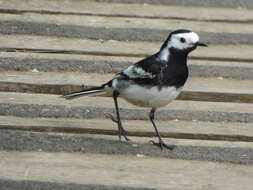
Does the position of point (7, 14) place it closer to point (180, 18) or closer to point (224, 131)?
point (180, 18)

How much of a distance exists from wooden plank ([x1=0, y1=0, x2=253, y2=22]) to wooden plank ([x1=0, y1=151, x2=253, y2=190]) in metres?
2.42

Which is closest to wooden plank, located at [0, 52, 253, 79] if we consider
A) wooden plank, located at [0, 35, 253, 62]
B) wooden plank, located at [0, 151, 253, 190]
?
wooden plank, located at [0, 35, 253, 62]

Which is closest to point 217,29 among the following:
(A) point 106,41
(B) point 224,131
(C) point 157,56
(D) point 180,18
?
(D) point 180,18

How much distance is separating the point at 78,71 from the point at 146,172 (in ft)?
5.34

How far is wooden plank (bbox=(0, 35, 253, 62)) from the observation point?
5.75 metres

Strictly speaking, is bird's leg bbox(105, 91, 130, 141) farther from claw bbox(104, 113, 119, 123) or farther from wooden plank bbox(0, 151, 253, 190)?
wooden plank bbox(0, 151, 253, 190)

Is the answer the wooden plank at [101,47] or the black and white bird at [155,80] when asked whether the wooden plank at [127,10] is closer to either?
the wooden plank at [101,47]

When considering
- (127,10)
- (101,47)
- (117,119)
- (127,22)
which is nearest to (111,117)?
(117,119)

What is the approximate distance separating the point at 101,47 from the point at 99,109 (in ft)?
3.32

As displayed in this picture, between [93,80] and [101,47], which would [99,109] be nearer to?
[93,80]

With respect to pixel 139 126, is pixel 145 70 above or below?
above

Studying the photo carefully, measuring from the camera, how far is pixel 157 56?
16.5 feet

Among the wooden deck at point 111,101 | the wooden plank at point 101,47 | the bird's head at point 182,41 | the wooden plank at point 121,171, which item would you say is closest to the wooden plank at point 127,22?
the wooden deck at point 111,101

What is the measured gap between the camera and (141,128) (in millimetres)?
4789
